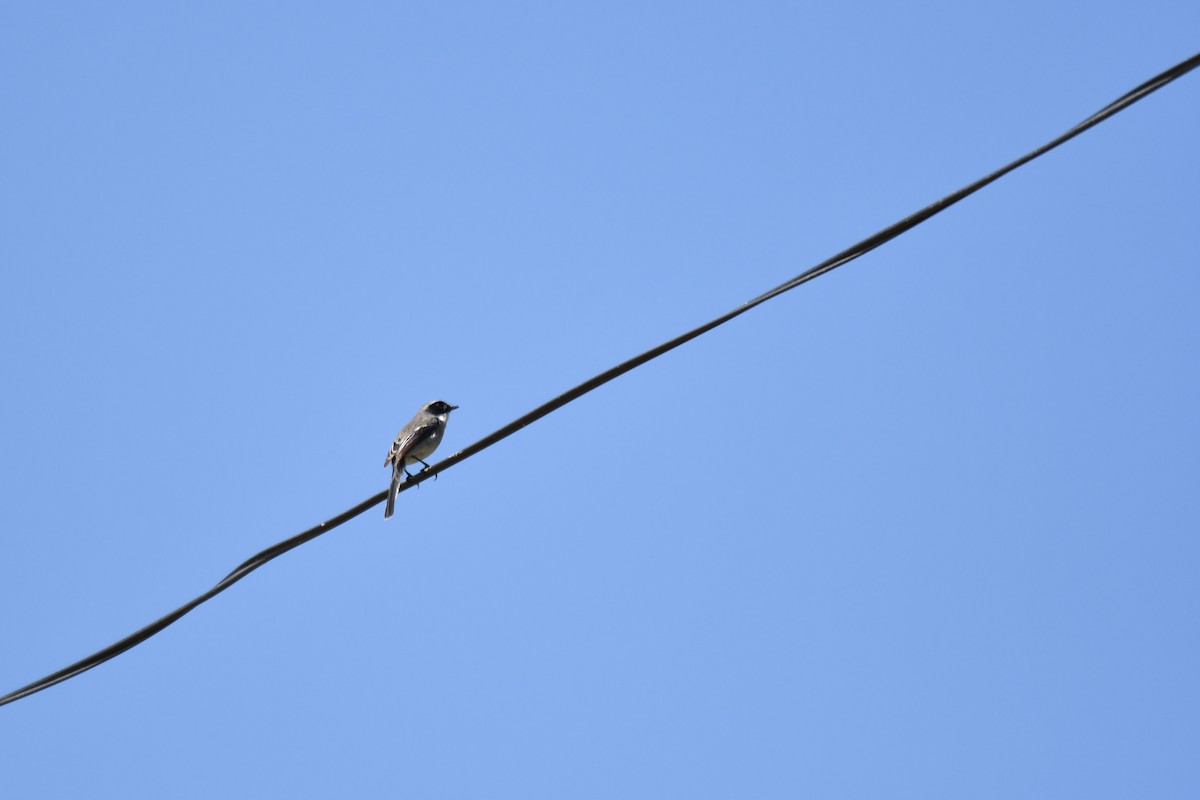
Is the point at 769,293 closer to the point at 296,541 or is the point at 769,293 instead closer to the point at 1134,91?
the point at 1134,91

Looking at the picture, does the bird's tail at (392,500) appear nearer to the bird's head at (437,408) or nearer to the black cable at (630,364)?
the bird's head at (437,408)

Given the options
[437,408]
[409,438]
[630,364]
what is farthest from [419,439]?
[630,364]

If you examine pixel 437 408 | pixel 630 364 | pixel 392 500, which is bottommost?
pixel 630 364

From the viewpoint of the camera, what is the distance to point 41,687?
20.7ft

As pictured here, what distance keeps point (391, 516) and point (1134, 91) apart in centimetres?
845

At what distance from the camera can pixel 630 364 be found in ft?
21.5

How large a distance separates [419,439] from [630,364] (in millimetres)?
8113

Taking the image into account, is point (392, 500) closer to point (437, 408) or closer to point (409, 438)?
point (409, 438)

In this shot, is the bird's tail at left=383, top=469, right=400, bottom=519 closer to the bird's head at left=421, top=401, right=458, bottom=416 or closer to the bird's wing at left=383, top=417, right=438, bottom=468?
the bird's wing at left=383, top=417, right=438, bottom=468

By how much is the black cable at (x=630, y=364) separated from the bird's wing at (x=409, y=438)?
685cm

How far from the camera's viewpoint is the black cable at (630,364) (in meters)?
5.65

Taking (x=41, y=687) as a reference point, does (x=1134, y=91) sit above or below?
above

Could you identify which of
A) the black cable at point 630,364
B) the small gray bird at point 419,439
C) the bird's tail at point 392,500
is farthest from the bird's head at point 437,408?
the black cable at point 630,364

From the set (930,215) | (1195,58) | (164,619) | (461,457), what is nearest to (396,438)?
(461,457)
